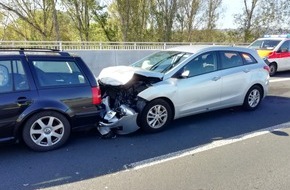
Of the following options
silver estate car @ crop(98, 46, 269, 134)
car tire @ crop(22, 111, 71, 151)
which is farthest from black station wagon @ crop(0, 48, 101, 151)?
silver estate car @ crop(98, 46, 269, 134)

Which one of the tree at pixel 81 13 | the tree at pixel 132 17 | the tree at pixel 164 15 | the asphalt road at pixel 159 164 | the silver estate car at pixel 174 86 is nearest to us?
the asphalt road at pixel 159 164

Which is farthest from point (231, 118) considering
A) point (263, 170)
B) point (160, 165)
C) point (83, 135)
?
point (83, 135)

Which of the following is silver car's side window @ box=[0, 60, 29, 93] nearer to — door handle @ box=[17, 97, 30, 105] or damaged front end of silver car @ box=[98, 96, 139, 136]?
door handle @ box=[17, 97, 30, 105]

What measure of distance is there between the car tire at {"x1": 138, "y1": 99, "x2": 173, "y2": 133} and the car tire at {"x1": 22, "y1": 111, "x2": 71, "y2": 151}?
4.08 ft

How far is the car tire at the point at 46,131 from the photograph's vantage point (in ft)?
11.9

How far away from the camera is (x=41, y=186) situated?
292 cm

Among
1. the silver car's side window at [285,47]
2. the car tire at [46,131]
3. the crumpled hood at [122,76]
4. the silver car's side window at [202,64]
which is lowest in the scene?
the car tire at [46,131]

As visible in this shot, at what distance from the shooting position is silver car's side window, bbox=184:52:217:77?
191 inches

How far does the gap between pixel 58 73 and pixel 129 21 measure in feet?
63.0

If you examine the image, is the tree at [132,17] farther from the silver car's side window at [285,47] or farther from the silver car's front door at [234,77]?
the silver car's front door at [234,77]

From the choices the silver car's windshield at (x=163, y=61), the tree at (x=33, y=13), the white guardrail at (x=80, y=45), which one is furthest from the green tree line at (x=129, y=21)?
the silver car's windshield at (x=163, y=61)

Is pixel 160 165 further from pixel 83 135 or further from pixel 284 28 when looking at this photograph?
pixel 284 28

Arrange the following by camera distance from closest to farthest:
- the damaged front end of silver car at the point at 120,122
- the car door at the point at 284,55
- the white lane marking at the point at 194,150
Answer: the white lane marking at the point at 194,150 → the damaged front end of silver car at the point at 120,122 → the car door at the point at 284,55

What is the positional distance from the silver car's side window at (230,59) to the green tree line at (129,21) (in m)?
16.4
